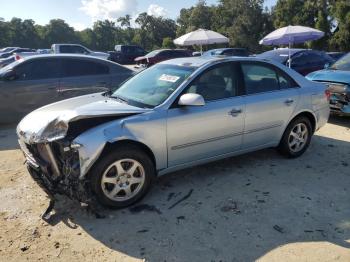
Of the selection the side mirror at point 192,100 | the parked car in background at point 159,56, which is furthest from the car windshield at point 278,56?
the parked car in background at point 159,56

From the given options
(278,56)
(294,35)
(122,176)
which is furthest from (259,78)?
(294,35)

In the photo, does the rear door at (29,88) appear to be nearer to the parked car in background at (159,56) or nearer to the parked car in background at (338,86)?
the parked car in background at (338,86)

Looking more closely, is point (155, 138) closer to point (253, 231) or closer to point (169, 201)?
point (169, 201)

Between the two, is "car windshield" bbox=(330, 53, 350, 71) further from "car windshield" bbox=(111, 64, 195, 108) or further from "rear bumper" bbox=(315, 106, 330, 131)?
"car windshield" bbox=(111, 64, 195, 108)

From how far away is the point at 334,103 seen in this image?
7500 millimetres

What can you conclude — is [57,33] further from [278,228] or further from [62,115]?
[278,228]

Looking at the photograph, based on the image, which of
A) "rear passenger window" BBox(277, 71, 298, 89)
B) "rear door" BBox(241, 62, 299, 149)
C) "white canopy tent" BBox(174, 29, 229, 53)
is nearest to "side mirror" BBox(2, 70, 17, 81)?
"rear door" BBox(241, 62, 299, 149)

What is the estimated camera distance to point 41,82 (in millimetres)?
7680

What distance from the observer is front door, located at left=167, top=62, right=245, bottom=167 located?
4363mm

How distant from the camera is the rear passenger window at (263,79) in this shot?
5035 millimetres

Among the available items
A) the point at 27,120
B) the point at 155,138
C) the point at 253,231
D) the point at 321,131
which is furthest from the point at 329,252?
the point at 321,131

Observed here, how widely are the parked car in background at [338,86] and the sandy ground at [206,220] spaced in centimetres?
236

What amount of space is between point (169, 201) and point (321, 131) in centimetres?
414

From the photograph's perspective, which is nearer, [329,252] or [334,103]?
[329,252]
